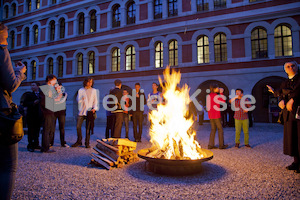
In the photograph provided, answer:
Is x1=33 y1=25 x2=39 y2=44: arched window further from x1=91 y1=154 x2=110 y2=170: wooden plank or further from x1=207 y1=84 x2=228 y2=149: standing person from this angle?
x1=91 y1=154 x2=110 y2=170: wooden plank

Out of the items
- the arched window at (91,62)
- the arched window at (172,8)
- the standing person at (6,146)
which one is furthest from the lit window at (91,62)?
the standing person at (6,146)

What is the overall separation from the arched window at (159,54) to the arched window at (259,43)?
6.83 metres

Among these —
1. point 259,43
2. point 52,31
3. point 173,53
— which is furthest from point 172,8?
point 52,31

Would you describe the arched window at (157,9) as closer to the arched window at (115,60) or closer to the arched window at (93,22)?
the arched window at (115,60)

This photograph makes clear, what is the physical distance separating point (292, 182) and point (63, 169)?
164 inches

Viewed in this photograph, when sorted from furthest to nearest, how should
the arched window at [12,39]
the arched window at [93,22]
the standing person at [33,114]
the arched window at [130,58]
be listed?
the arched window at [12,39]
the arched window at [93,22]
the arched window at [130,58]
the standing person at [33,114]

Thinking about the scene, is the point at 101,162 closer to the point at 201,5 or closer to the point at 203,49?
the point at 203,49

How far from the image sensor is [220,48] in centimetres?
1502

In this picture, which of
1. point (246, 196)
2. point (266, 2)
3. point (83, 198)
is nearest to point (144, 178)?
point (83, 198)

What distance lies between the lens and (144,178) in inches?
137

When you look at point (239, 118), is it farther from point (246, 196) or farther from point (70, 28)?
point (70, 28)

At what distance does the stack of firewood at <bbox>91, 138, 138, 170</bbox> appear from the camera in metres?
4.14

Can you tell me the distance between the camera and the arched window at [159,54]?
16.5 metres

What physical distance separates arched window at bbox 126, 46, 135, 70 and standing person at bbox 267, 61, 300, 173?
14.7 m
